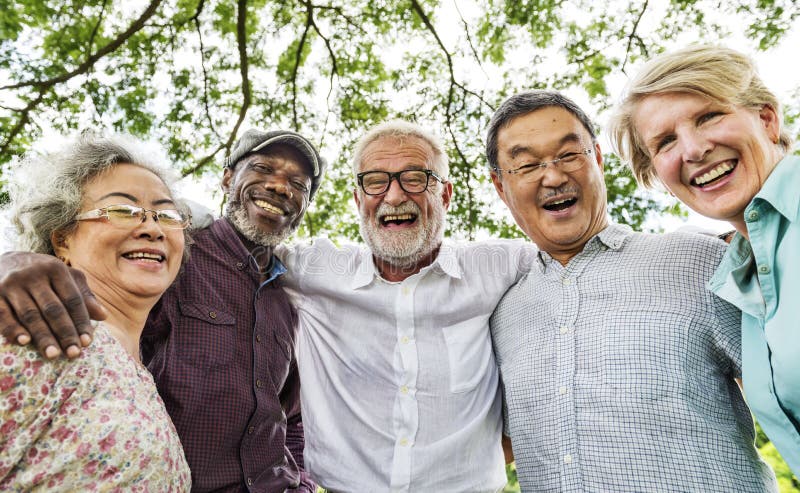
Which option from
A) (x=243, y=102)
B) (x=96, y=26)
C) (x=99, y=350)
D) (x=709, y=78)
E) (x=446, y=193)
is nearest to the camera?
(x=99, y=350)

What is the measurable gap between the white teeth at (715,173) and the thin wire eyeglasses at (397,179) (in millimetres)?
1514

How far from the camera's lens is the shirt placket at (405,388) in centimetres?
235

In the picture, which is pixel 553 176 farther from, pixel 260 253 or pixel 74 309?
pixel 74 309

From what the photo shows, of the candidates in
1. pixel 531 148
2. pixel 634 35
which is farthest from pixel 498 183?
pixel 634 35

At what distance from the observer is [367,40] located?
6.51 m

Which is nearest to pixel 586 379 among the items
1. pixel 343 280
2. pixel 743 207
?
pixel 743 207

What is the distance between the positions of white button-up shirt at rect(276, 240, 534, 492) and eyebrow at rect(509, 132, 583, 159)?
0.63 metres

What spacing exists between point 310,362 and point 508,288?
1.18m

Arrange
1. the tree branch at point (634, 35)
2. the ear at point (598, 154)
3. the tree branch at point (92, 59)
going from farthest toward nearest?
the tree branch at point (634, 35) → the tree branch at point (92, 59) → the ear at point (598, 154)

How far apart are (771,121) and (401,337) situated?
1861mm

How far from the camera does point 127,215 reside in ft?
6.62

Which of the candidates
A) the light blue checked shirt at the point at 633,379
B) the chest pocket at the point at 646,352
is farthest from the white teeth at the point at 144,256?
the chest pocket at the point at 646,352

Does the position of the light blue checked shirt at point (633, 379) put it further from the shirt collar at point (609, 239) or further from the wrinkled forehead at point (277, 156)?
→ the wrinkled forehead at point (277, 156)

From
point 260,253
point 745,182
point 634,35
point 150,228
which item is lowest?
point 260,253
